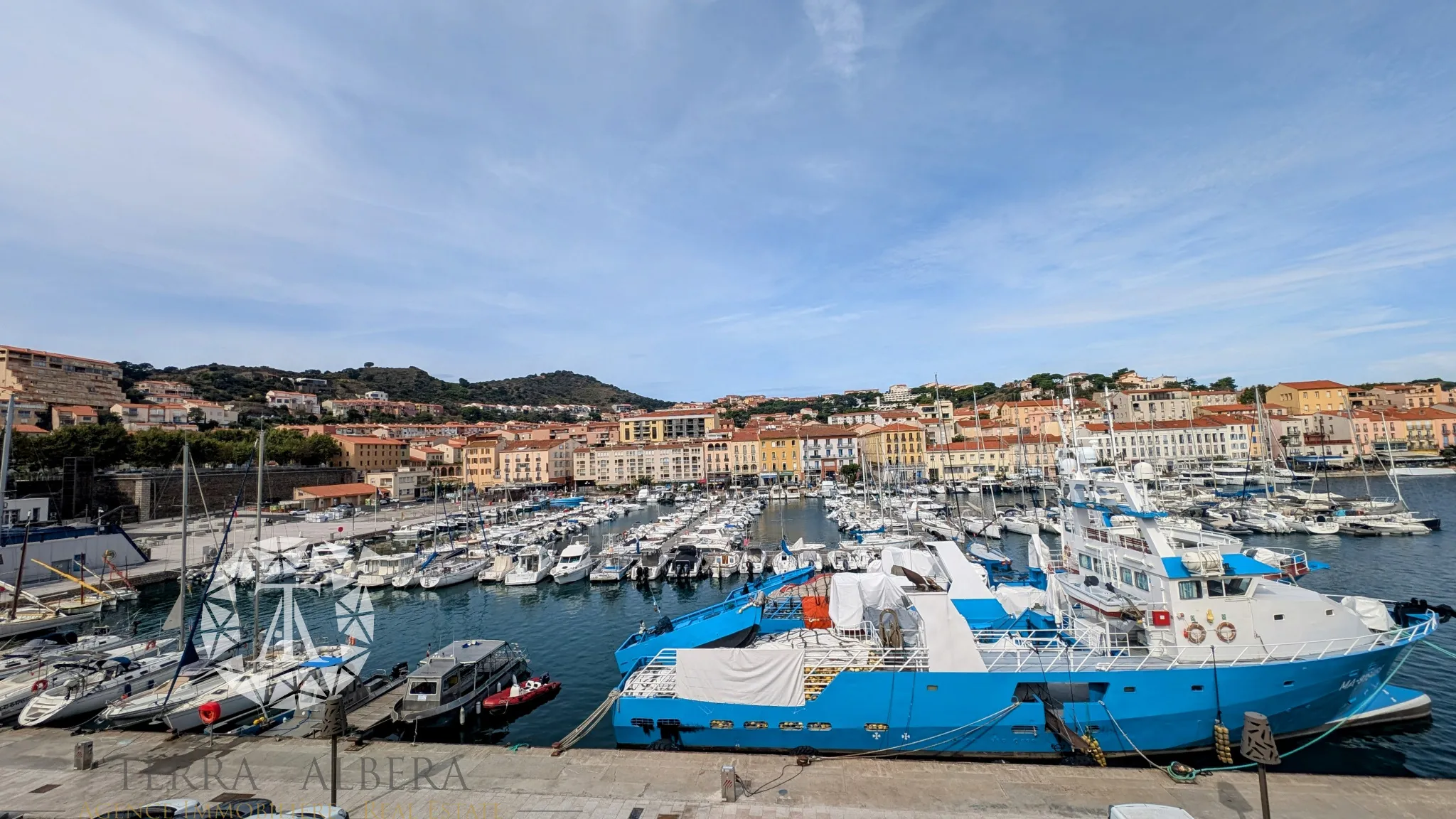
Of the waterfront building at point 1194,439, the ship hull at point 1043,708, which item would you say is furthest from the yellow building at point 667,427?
the ship hull at point 1043,708

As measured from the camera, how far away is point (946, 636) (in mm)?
10812

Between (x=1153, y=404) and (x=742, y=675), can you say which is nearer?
(x=742, y=675)

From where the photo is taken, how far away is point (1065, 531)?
16.1m

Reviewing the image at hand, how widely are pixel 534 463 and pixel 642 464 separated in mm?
14909

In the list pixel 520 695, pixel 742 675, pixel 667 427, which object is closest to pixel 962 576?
pixel 742 675

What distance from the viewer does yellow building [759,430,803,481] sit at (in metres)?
87.4

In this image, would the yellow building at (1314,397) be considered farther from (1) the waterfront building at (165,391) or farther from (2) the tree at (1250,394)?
(1) the waterfront building at (165,391)

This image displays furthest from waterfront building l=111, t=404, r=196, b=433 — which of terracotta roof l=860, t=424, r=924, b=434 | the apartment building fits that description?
terracotta roof l=860, t=424, r=924, b=434

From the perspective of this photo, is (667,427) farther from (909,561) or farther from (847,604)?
(847,604)

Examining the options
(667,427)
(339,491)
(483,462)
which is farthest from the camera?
(667,427)

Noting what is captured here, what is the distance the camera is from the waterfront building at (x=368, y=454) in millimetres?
81250

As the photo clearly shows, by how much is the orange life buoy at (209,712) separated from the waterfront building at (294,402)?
144768mm

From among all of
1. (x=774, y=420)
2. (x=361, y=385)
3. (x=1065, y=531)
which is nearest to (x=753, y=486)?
(x=774, y=420)

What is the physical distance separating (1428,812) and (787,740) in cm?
818
